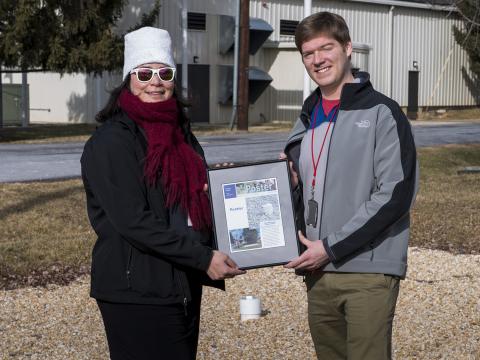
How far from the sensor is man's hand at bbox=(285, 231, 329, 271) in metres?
4.04

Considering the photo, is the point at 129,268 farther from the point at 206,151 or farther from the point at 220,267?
the point at 206,151

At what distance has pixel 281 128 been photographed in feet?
109

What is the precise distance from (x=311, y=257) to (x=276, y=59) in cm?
3564

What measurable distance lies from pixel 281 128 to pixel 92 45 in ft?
30.5

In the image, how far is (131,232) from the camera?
3.73 meters

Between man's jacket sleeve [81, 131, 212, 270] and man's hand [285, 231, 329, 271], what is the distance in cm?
47

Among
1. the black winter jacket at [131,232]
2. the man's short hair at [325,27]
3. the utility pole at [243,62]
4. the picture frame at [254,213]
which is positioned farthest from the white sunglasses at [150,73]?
the utility pole at [243,62]

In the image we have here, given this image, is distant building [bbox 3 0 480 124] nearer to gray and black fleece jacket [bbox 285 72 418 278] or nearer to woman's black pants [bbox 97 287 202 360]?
gray and black fleece jacket [bbox 285 72 418 278]

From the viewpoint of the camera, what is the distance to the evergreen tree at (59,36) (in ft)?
79.6

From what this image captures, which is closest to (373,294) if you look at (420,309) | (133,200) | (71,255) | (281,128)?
(133,200)

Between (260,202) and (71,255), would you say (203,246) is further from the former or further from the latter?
(71,255)

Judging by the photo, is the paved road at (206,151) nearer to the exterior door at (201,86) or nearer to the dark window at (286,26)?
the exterior door at (201,86)

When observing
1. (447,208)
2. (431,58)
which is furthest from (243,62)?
(447,208)

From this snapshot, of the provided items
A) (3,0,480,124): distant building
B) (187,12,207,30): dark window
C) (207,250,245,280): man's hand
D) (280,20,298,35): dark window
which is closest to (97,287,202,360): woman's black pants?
(207,250,245,280): man's hand
